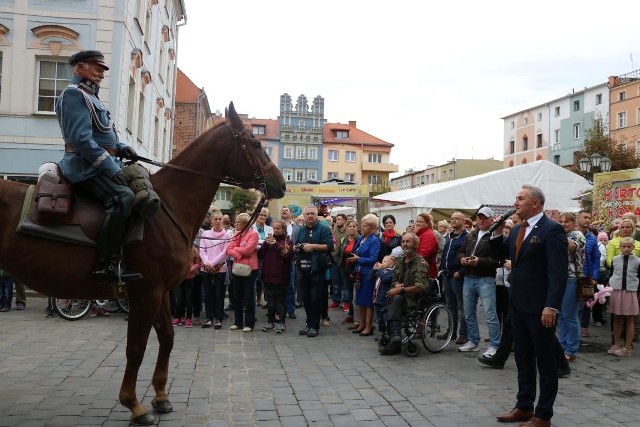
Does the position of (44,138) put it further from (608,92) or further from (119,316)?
(608,92)

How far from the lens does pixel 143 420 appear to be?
459cm

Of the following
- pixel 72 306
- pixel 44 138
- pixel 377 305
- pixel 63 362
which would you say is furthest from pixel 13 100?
pixel 377 305

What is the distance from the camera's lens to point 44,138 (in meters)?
16.2

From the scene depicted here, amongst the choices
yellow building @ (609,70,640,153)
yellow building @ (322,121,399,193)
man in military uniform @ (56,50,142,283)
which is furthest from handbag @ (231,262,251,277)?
yellow building @ (322,121,399,193)

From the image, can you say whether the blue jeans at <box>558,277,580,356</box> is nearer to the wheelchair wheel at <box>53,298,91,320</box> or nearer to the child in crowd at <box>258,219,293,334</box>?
the child in crowd at <box>258,219,293,334</box>

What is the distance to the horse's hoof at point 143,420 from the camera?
4.58 m

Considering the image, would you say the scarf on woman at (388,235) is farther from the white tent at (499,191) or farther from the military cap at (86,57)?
the military cap at (86,57)

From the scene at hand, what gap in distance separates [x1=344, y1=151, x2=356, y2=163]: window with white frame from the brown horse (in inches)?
3025

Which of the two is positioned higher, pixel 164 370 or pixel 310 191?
pixel 310 191

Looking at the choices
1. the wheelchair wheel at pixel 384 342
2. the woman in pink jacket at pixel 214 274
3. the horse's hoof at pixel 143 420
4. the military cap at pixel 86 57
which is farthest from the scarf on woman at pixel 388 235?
the military cap at pixel 86 57

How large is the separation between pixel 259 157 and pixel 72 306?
22.8 ft

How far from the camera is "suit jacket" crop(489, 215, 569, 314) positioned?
4.74 m

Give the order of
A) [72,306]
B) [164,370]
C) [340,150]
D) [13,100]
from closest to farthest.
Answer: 1. [164,370]
2. [72,306]
3. [13,100]
4. [340,150]

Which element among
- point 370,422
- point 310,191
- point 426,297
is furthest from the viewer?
point 310,191
